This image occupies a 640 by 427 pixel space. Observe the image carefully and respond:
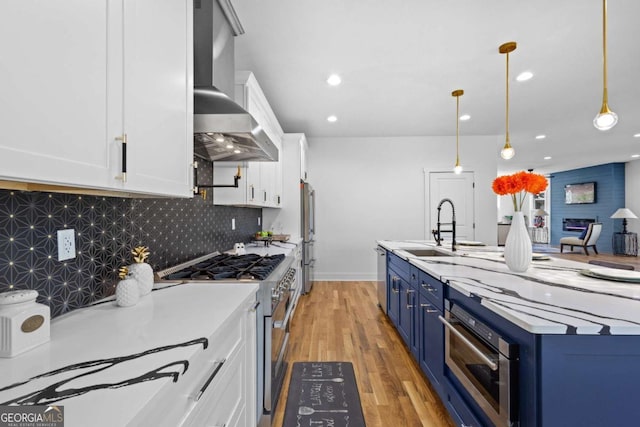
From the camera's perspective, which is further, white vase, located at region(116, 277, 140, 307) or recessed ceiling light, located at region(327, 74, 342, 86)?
recessed ceiling light, located at region(327, 74, 342, 86)

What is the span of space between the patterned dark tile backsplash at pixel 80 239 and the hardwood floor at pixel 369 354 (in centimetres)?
130

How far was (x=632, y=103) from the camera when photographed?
13.2 ft

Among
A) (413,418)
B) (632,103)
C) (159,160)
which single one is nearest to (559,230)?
(632,103)

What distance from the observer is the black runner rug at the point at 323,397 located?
182cm

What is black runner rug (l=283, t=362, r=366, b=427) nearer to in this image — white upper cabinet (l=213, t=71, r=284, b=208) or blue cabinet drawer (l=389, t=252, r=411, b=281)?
blue cabinet drawer (l=389, t=252, r=411, b=281)

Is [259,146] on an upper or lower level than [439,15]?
lower

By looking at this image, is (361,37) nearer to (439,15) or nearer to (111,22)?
(439,15)

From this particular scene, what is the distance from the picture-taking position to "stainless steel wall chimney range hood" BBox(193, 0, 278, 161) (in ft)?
5.61

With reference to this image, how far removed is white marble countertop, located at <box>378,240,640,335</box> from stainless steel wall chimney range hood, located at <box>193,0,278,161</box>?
4.73 ft

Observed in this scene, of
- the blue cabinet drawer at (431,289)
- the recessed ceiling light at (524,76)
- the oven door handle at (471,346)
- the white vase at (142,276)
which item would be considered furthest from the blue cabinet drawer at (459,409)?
the recessed ceiling light at (524,76)

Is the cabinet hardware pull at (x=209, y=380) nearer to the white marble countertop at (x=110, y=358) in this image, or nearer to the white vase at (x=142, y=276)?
the white marble countertop at (x=110, y=358)

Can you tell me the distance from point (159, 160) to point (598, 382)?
177 cm

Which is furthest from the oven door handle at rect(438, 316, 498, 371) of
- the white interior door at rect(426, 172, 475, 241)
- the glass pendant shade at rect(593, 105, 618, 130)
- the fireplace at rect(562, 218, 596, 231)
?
the fireplace at rect(562, 218, 596, 231)

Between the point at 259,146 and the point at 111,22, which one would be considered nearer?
the point at 111,22
